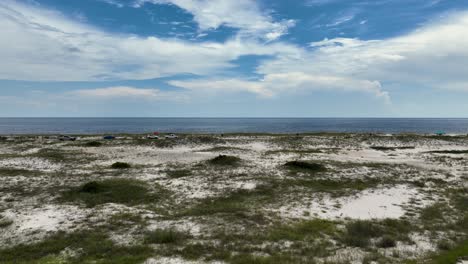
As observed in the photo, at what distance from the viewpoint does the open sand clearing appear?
11117mm

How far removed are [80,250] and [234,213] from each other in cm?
836

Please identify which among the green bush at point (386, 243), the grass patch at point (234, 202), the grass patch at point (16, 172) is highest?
the grass patch at point (16, 172)

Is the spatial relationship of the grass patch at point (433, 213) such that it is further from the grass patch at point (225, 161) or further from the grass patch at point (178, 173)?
the grass patch at point (178, 173)

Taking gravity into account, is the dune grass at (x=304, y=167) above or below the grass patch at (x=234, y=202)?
above

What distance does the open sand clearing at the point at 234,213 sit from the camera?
1112 centimetres

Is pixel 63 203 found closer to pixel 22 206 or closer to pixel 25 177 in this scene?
pixel 22 206

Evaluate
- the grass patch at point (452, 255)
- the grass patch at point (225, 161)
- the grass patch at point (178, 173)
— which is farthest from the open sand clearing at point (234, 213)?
the grass patch at point (225, 161)

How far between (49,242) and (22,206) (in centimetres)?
735

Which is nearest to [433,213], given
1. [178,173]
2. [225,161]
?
[225,161]

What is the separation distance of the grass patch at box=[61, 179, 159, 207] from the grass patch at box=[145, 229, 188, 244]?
622cm

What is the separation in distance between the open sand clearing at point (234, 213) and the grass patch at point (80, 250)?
0.05 m

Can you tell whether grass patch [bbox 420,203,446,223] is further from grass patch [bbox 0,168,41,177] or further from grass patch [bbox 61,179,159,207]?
grass patch [bbox 0,168,41,177]

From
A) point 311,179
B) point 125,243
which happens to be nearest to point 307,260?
point 125,243

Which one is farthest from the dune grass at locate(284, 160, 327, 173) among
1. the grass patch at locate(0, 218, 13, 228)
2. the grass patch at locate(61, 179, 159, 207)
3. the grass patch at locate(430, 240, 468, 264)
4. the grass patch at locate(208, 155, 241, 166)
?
the grass patch at locate(0, 218, 13, 228)
